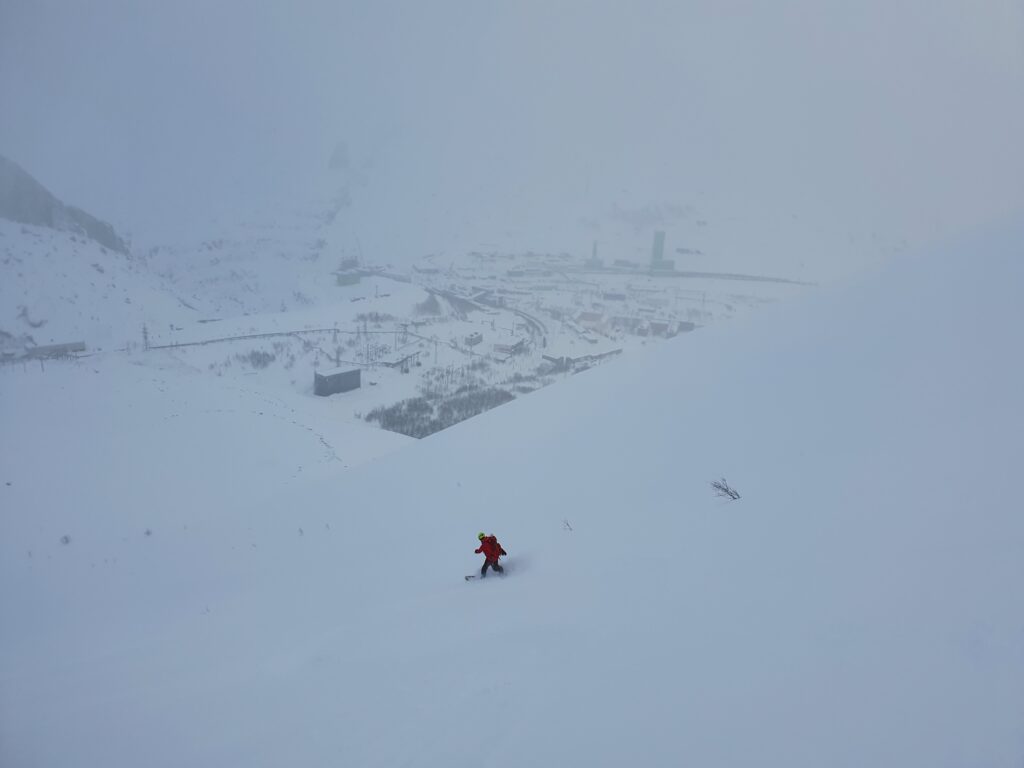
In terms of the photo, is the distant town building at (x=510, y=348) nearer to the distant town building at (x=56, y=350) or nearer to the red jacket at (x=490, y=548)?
the distant town building at (x=56, y=350)

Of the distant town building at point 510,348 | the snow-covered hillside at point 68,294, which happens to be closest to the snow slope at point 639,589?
the distant town building at point 510,348

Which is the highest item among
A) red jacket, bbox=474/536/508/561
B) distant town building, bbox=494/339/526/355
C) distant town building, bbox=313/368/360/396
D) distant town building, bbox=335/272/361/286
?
red jacket, bbox=474/536/508/561

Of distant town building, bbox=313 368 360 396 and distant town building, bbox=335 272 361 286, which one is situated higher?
distant town building, bbox=335 272 361 286

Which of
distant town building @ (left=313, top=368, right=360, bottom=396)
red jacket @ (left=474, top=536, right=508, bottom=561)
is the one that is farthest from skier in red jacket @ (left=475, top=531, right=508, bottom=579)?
distant town building @ (left=313, top=368, right=360, bottom=396)

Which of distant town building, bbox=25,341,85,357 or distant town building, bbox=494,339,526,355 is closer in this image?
distant town building, bbox=25,341,85,357

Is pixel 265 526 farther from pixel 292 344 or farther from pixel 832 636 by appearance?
pixel 292 344

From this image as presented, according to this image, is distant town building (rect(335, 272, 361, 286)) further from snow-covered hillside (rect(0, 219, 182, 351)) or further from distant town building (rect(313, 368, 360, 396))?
distant town building (rect(313, 368, 360, 396))

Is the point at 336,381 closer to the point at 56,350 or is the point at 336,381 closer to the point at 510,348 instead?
the point at 510,348

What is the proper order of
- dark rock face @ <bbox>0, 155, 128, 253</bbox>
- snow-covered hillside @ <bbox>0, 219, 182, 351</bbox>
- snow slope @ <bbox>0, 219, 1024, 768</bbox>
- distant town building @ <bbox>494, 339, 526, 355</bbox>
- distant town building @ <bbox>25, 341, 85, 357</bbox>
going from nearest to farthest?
snow slope @ <bbox>0, 219, 1024, 768</bbox>
distant town building @ <bbox>25, 341, 85, 357</bbox>
snow-covered hillside @ <bbox>0, 219, 182, 351</bbox>
distant town building @ <bbox>494, 339, 526, 355</bbox>
dark rock face @ <bbox>0, 155, 128, 253</bbox>
